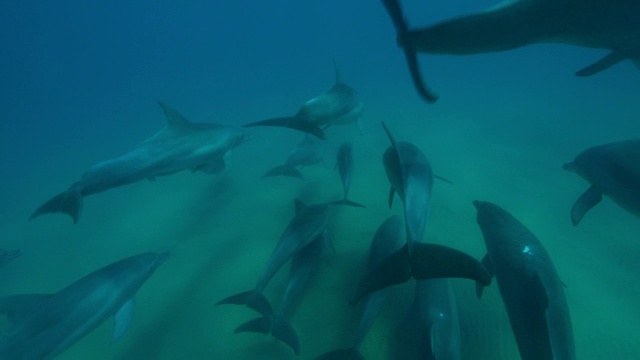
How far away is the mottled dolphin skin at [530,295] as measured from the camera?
8.81 feet

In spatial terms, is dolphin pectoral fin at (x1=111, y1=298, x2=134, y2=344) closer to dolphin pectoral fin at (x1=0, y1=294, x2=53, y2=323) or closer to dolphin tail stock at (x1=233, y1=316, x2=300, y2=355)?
dolphin pectoral fin at (x1=0, y1=294, x2=53, y2=323)

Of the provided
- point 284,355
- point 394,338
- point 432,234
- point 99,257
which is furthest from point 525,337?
point 99,257

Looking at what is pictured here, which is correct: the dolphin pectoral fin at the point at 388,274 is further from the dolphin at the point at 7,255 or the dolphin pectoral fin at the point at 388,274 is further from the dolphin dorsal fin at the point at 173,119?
the dolphin at the point at 7,255

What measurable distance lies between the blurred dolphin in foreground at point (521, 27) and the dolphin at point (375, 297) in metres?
2.69

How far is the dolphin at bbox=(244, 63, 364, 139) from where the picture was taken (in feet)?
18.1

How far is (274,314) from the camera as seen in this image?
4.43 meters

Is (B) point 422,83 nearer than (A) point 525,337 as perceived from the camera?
Yes

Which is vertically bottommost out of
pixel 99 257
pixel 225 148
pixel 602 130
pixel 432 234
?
pixel 602 130

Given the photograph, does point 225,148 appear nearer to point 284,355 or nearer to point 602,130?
point 284,355

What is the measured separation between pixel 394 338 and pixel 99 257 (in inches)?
256

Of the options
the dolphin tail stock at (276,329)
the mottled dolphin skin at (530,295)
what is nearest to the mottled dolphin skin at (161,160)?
the dolphin tail stock at (276,329)

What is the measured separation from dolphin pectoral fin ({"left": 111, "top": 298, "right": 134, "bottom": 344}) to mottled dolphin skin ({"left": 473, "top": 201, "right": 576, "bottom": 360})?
15.9 ft

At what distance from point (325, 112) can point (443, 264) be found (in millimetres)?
4241

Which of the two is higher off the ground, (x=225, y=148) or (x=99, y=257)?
(x=225, y=148)
